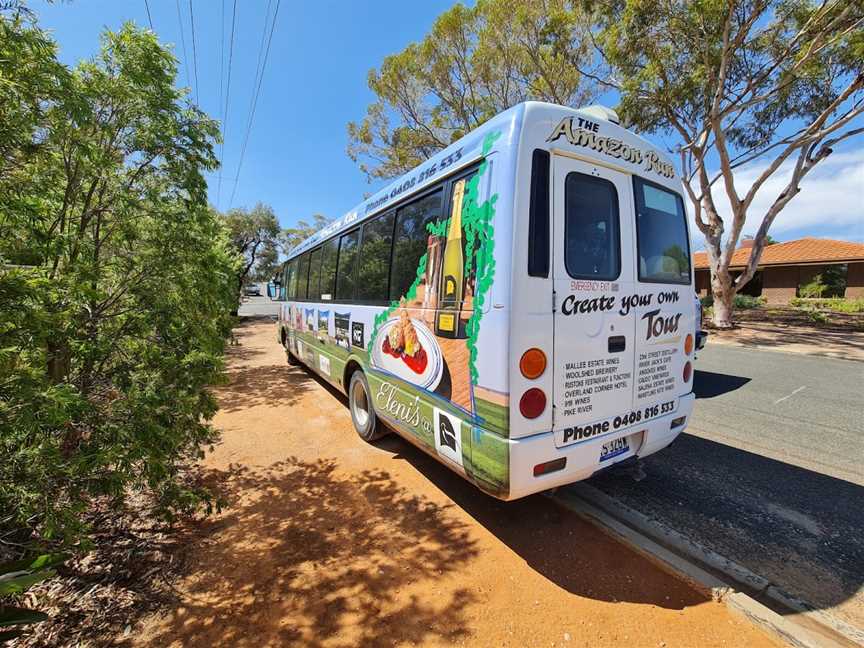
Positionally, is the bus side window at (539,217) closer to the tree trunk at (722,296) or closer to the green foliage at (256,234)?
the tree trunk at (722,296)

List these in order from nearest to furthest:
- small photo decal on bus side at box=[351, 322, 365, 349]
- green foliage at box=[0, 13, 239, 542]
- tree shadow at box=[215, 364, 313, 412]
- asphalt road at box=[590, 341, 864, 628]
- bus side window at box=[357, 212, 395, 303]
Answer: green foliage at box=[0, 13, 239, 542], asphalt road at box=[590, 341, 864, 628], bus side window at box=[357, 212, 395, 303], small photo decal on bus side at box=[351, 322, 365, 349], tree shadow at box=[215, 364, 313, 412]

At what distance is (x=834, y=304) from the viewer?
19.6m

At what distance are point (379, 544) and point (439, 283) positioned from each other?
2.09 m

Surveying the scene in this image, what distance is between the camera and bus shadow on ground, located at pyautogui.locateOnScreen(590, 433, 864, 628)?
2.32 metres

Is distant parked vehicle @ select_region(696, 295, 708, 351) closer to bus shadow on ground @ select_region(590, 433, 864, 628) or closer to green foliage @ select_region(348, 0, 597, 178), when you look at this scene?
bus shadow on ground @ select_region(590, 433, 864, 628)

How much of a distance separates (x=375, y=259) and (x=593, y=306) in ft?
8.04

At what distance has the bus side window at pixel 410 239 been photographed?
3.09m

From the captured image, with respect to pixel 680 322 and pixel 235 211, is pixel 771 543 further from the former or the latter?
pixel 235 211

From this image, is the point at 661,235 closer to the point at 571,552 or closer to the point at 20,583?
the point at 571,552

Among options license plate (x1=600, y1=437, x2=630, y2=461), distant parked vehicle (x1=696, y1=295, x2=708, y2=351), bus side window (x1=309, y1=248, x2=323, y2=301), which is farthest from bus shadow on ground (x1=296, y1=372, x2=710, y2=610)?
bus side window (x1=309, y1=248, x2=323, y2=301)

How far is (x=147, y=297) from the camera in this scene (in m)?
2.65

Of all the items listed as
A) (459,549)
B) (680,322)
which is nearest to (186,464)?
(459,549)

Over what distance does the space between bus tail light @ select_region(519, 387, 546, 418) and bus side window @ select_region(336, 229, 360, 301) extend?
118 inches

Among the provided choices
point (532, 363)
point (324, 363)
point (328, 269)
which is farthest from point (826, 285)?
point (532, 363)
